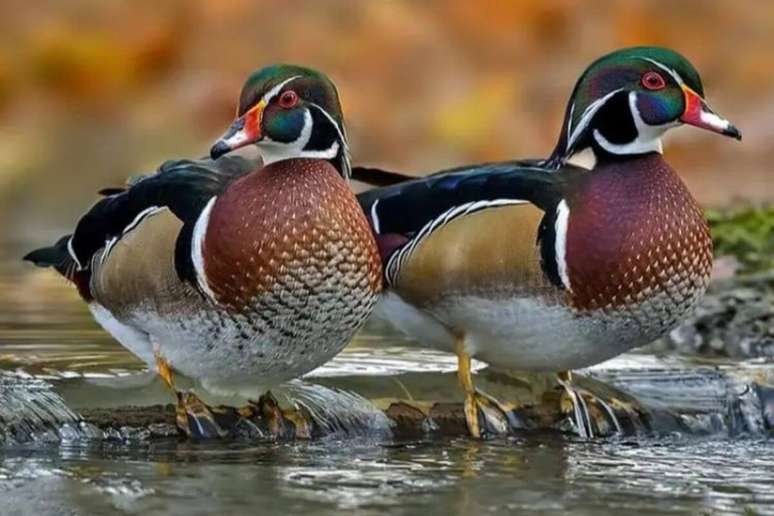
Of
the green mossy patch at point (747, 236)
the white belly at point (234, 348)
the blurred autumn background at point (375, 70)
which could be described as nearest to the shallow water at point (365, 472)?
the white belly at point (234, 348)

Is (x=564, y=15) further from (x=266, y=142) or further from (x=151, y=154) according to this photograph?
(x=266, y=142)

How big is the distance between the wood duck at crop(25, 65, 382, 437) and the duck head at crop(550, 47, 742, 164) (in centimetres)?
71

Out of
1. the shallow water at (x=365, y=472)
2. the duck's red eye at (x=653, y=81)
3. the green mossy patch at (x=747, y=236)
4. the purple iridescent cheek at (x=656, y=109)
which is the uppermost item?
the duck's red eye at (x=653, y=81)

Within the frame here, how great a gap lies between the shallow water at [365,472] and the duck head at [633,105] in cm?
80

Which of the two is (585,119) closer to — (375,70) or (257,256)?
(257,256)

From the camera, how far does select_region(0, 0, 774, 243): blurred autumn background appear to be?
704 inches

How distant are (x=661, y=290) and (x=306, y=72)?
1082mm

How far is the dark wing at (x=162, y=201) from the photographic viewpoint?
17.5 feet

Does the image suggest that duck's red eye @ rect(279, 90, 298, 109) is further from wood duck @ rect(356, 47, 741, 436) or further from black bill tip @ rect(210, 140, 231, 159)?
wood duck @ rect(356, 47, 741, 436)

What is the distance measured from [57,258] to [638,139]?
5.45 feet

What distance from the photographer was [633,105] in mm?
5598

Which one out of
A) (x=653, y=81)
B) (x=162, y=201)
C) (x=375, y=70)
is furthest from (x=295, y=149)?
(x=375, y=70)

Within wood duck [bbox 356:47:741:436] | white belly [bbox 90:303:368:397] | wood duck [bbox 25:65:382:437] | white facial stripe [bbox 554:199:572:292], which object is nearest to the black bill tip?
wood duck [bbox 25:65:382:437]

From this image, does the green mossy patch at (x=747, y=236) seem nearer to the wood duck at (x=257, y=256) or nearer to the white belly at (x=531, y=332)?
the white belly at (x=531, y=332)
